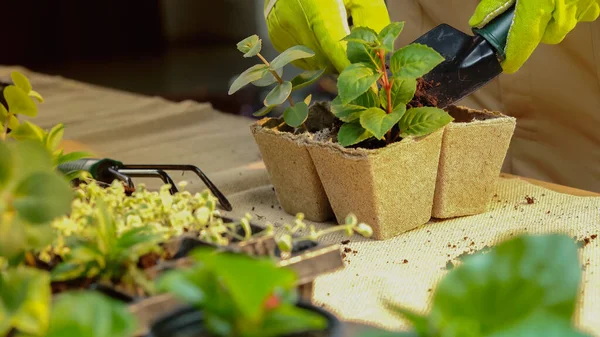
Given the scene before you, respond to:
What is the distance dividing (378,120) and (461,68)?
180 millimetres

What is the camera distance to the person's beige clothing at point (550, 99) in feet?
4.72

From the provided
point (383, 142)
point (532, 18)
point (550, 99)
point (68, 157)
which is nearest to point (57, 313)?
point (68, 157)

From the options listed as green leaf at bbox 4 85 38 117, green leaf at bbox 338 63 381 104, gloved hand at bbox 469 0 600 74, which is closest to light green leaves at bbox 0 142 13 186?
green leaf at bbox 4 85 38 117

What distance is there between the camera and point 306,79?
0.96m

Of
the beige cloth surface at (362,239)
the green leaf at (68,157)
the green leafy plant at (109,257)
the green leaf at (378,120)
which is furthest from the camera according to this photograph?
the green leaf at (378,120)

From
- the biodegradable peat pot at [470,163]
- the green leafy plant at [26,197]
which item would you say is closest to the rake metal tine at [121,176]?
the biodegradable peat pot at [470,163]

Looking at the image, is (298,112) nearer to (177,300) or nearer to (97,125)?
(177,300)

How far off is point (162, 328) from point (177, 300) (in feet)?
0.18

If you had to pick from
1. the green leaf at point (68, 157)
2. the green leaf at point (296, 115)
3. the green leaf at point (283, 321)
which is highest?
the green leaf at point (68, 157)

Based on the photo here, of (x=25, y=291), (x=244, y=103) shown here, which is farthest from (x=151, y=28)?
(x=25, y=291)

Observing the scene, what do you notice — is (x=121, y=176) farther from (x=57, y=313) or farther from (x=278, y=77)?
(x=57, y=313)

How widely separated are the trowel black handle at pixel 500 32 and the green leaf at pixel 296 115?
0.24 meters

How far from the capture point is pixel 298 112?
36.9 inches

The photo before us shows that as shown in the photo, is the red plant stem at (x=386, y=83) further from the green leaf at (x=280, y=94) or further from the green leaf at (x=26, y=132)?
the green leaf at (x=26, y=132)
